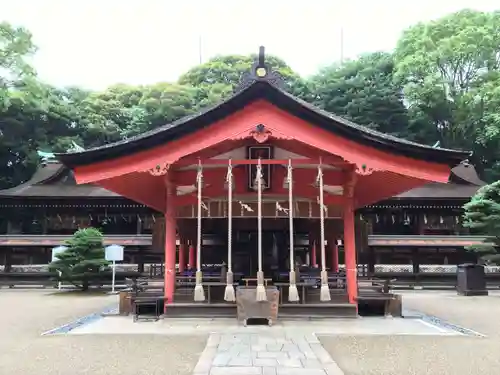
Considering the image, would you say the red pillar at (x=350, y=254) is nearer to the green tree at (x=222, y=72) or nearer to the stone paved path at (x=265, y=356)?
the stone paved path at (x=265, y=356)

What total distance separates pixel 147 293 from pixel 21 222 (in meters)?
24.6

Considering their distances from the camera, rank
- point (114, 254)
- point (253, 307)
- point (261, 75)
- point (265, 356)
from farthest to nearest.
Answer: point (114, 254)
point (261, 75)
point (253, 307)
point (265, 356)

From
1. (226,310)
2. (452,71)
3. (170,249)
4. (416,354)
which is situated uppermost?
(452,71)

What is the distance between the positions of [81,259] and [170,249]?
12940 mm

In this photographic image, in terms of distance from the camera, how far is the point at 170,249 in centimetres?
1140

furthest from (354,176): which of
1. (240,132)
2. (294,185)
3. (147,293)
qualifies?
(147,293)

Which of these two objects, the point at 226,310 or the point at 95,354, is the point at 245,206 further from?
the point at 95,354

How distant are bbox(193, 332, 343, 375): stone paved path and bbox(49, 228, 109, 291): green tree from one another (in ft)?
51.4

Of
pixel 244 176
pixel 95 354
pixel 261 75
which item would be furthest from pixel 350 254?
pixel 95 354

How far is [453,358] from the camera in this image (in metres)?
7.06

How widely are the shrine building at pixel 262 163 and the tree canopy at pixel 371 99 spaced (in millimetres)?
22500

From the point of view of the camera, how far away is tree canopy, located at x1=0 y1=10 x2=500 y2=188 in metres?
35.3

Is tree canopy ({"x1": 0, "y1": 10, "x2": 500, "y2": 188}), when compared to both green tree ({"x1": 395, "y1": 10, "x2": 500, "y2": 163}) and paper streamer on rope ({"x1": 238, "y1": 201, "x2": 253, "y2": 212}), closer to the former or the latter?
green tree ({"x1": 395, "y1": 10, "x2": 500, "y2": 163})

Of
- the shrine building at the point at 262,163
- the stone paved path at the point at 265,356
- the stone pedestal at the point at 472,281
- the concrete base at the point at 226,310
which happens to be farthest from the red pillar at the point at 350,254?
the stone pedestal at the point at 472,281
